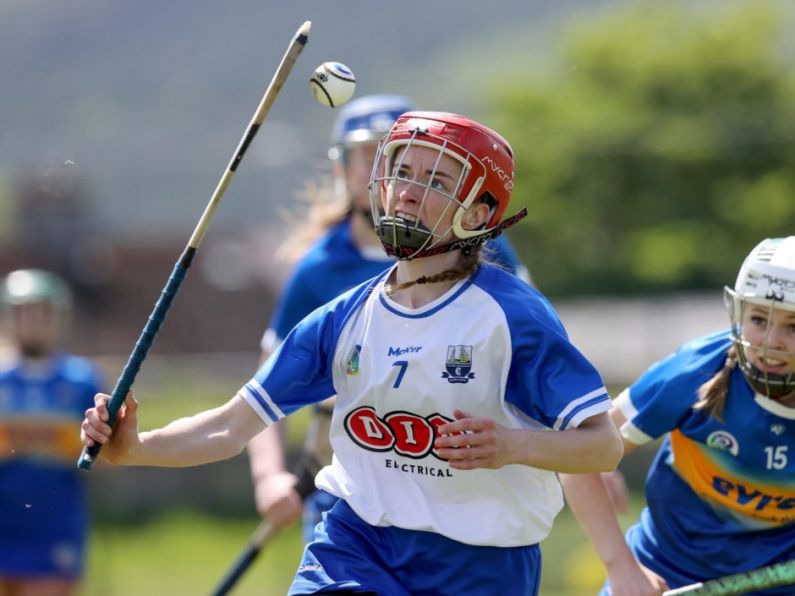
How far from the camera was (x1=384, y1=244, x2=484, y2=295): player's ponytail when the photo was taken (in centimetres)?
413

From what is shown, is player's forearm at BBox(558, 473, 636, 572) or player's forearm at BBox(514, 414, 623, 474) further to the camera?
player's forearm at BBox(558, 473, 636, 572)

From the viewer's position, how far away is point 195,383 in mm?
17938

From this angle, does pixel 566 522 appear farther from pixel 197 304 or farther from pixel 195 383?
pixel 197 304

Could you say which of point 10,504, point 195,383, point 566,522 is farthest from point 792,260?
point 195,383

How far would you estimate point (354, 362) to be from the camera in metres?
4.11

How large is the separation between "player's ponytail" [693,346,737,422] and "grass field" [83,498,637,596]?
6892 mm

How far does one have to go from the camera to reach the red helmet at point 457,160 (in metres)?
4.04

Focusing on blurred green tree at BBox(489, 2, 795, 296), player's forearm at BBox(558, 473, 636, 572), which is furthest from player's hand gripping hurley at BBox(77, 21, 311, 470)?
blurred green tree at BBox(489, 2, 795, 296)

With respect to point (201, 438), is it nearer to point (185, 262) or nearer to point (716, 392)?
point (185, 262)

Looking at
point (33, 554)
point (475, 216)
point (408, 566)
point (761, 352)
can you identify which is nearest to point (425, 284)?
point (475, 216)

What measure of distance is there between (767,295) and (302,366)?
4.42 feet

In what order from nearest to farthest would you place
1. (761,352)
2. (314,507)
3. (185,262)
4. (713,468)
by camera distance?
(185,262) < (761,352) < (713,468) < (314,507)

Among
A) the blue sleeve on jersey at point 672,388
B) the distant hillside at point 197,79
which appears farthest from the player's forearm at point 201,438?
the blue sleeve on jersey at point 672,388

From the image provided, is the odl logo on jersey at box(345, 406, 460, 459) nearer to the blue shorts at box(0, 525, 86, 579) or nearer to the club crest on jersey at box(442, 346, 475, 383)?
the club crest on jersey at box(442, 346, 475, 383)
